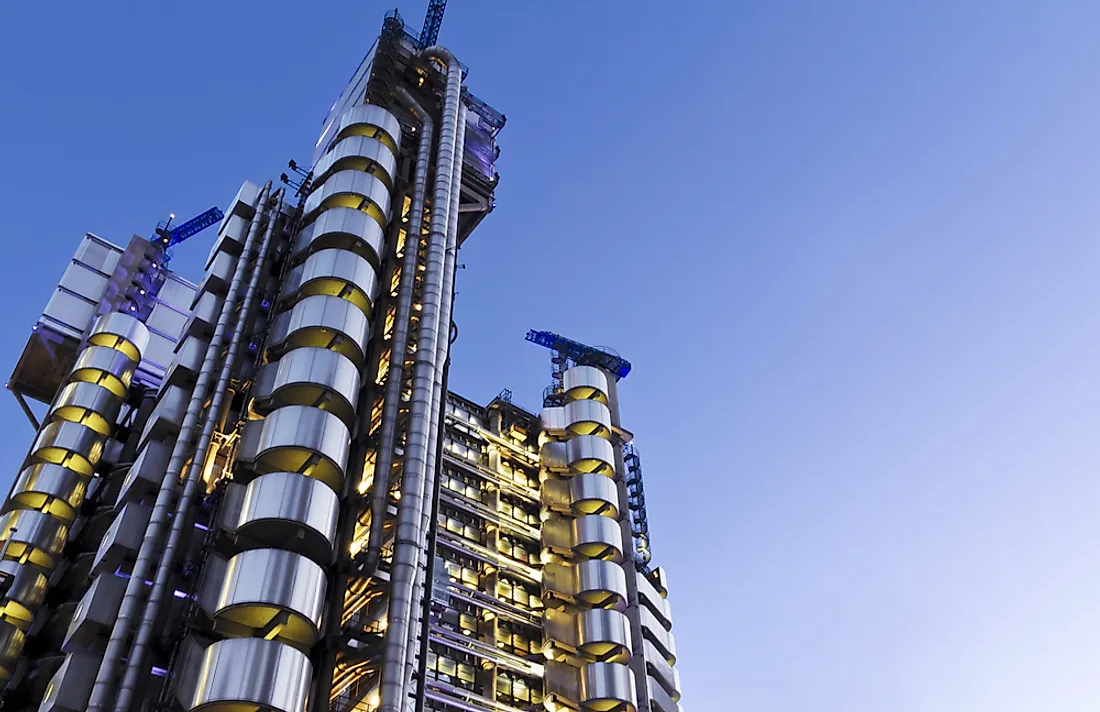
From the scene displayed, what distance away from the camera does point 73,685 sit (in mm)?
36938

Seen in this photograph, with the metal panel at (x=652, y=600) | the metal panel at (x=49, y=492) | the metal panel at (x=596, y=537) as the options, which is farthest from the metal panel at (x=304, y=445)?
the metal panel at (x=652, y=600)

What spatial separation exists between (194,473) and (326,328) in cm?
879

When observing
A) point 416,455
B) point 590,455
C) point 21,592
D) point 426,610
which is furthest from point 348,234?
point 590,455

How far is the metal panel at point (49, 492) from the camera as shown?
53.2 meters

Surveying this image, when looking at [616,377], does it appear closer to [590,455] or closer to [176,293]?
[590,455]

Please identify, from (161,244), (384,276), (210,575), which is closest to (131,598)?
(210,575)

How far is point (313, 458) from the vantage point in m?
40.2

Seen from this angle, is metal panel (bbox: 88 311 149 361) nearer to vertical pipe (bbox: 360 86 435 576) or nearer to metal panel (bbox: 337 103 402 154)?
metal panel (bbox: 337 103 402 154)

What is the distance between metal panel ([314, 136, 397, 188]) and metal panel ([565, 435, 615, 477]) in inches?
1059

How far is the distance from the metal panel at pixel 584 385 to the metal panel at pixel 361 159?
28550mm

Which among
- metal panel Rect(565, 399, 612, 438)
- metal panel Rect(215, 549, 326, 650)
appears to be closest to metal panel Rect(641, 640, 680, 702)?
metal panel Rect(565, 399, 612, 438)

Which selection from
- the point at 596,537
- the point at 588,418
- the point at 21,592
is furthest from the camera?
the point at 588,418

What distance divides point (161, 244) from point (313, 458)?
43876 millimetres

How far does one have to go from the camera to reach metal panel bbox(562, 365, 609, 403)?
7819 cm
